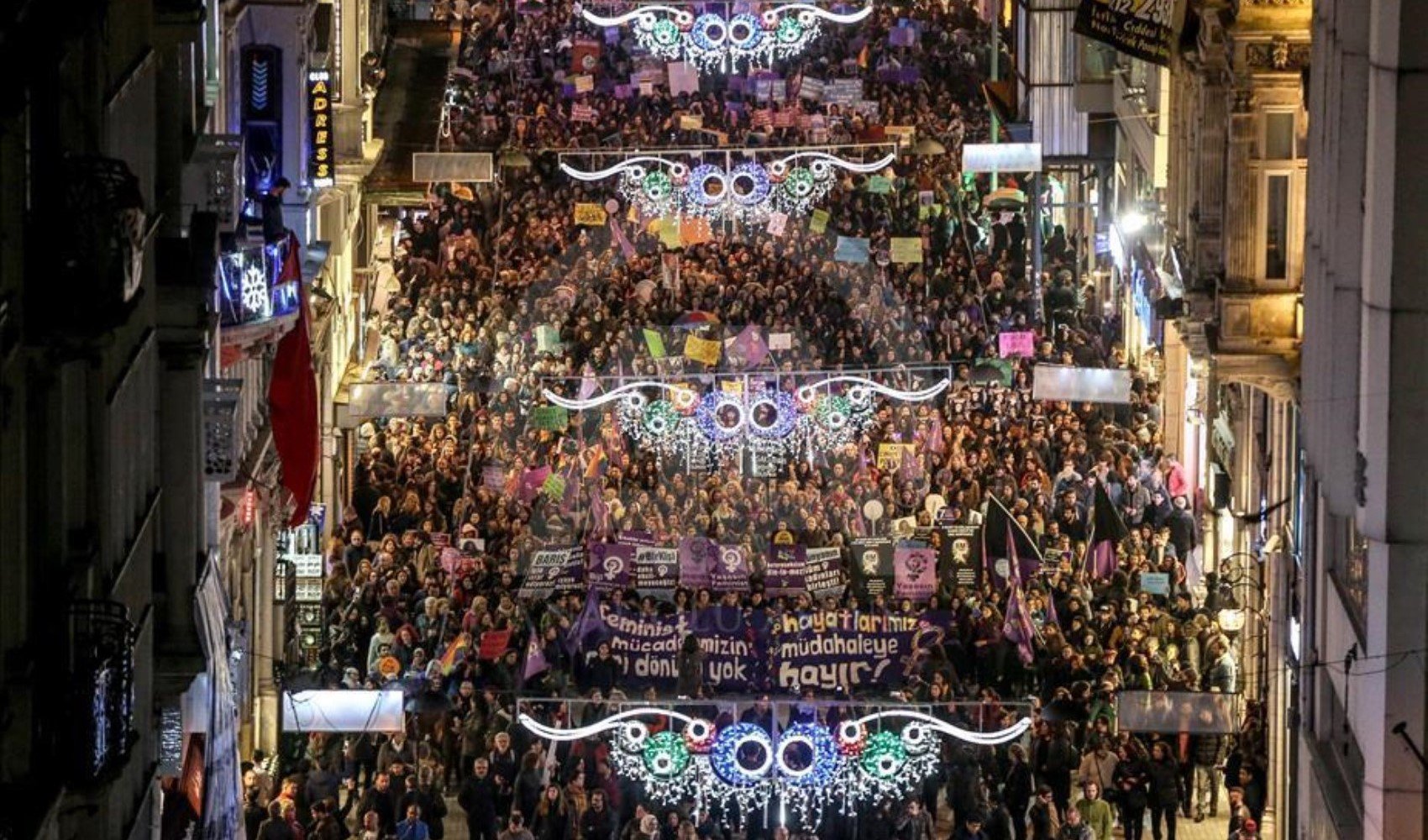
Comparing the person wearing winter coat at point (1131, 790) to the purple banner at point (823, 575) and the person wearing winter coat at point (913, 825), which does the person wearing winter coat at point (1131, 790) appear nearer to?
the person wearing winter coat at point (913, 825)

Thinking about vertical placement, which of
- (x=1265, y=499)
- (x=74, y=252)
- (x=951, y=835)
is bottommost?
(x=951, y=835)

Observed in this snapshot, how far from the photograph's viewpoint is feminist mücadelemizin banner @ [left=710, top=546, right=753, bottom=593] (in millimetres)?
49031

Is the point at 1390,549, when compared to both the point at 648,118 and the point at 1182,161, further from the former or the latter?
the point at 648,118

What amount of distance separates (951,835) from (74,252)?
19.6 metres

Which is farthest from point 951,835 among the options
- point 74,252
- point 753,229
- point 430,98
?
point 430,98

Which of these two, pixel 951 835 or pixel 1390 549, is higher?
pixel 1390 549

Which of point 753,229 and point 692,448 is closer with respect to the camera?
point 692,448

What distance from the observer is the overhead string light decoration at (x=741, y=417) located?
57.2 m

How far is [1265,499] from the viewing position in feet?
162

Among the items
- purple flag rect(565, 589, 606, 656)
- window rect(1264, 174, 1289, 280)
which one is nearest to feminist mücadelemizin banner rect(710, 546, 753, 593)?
purple flag rect(565, 589, 606, 656)

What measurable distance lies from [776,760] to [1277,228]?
9487mm

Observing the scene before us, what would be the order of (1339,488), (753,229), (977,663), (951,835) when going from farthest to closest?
1. (753,229)
2. (977,663)
3. (951,835)
4. (1339,488)

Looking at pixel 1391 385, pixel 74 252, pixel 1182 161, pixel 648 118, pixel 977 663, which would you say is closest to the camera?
pixel 74 252

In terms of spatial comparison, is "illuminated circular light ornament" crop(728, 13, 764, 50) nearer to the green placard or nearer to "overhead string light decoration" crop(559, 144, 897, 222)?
"overhead string light decoration" crop(559, 144, 897, 222)
